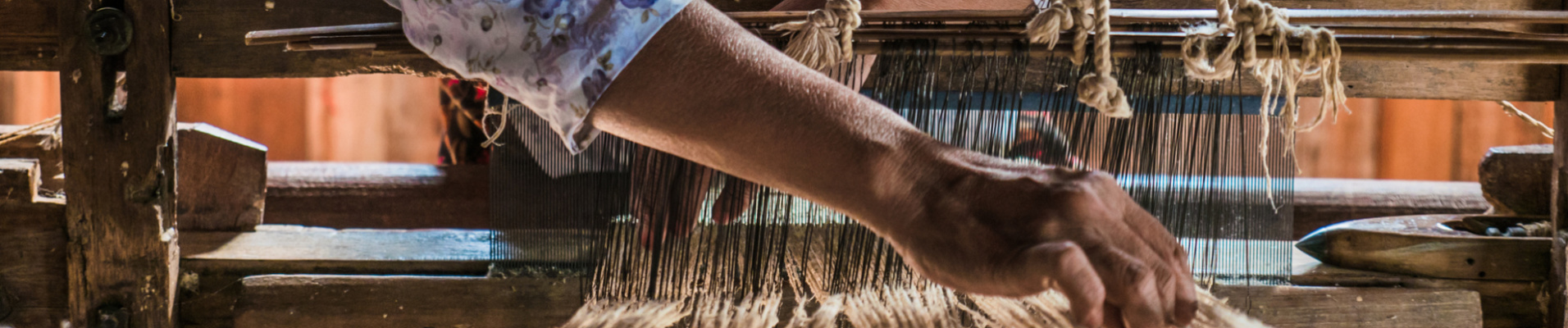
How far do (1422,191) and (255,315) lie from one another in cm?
179

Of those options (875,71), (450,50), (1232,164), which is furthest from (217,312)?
(1232,164)

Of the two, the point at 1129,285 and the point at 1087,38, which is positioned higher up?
the point at 1087,38

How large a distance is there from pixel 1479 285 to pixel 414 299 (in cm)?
126

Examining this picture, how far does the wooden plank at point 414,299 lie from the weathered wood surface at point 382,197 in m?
0.46

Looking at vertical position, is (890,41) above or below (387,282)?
above

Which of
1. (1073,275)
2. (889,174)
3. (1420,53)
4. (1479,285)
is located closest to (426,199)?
(889,174)

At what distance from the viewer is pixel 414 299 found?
1029 millimetres

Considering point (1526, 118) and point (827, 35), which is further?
point (1526, 118)

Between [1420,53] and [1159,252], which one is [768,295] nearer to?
[1159,252]

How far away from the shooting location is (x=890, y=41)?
0.77m

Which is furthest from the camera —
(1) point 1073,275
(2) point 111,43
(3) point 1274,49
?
(2) point 111,43

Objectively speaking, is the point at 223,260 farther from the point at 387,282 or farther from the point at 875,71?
the point at 875,71

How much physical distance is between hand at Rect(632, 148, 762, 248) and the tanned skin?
8.4 inches

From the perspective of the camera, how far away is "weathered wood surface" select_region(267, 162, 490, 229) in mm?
1505
